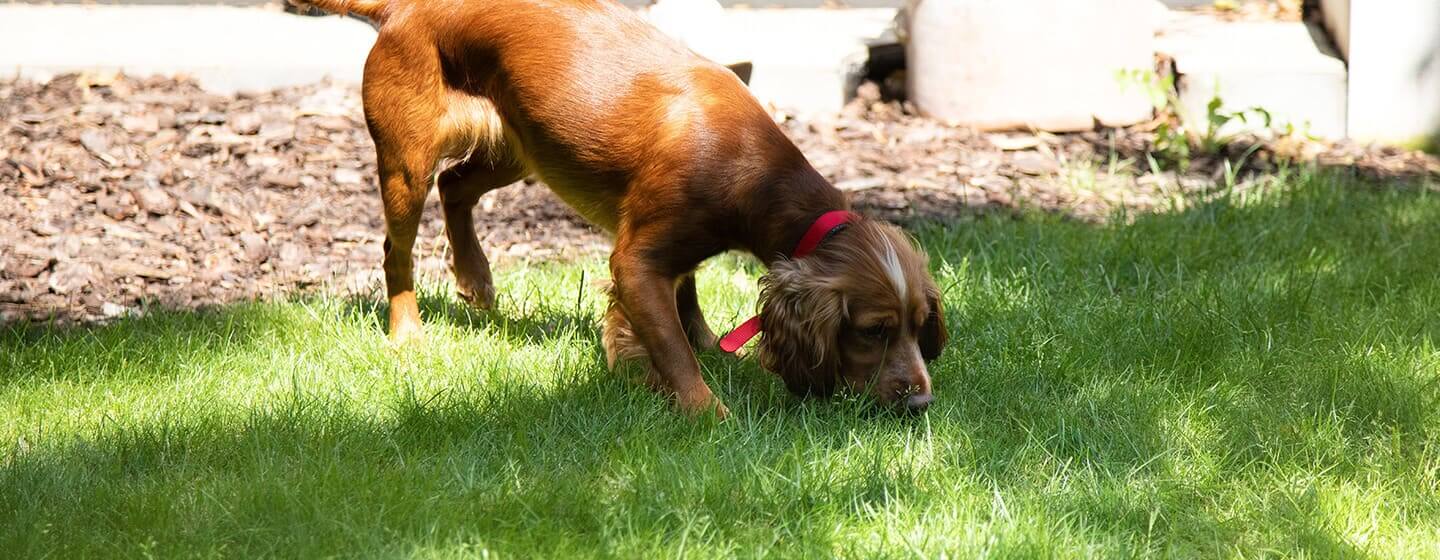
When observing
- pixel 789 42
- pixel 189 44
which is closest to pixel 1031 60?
pixel 789 42

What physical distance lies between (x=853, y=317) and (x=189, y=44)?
536 cm

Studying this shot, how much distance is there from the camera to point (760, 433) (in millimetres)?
4016

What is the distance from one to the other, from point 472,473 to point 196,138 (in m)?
3.98

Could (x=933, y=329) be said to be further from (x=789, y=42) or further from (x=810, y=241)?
(x=789, y=42)

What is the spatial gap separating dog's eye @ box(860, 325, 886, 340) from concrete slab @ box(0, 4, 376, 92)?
4434mm

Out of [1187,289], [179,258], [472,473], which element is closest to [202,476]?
[472,473]

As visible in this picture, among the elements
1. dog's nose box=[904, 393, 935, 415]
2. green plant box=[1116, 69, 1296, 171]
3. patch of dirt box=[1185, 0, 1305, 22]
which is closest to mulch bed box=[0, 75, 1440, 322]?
green plant box=[1116, 69, 1296, 171]

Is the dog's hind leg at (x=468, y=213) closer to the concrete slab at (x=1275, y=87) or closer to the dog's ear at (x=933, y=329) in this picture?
the dog's ear at (x=933, y=329)

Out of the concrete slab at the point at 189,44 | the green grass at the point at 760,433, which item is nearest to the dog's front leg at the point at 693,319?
the green grass at the point at 760,433

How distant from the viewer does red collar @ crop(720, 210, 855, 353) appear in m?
4.20

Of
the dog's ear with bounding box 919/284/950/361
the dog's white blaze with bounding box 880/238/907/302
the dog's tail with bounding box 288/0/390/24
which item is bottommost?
the dog's ear with bounding box 919/284/950/361

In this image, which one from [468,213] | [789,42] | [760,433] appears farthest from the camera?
[789,42]

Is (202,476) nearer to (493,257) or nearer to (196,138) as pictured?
(493,257)

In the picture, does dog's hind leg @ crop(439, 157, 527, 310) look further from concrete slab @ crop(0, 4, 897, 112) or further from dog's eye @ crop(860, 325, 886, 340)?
concrete slab @ crop(0, 4, 897, 112)
